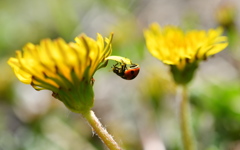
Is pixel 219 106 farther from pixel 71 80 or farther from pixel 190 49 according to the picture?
pixel 71 80

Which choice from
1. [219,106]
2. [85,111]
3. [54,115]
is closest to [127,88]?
[54,115]

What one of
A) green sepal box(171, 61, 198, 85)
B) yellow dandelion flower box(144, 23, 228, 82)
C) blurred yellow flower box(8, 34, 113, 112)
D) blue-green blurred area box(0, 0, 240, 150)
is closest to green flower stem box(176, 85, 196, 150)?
green sepal box(171, 61, 198, 85)

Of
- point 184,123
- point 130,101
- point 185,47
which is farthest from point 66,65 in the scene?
point 130,101

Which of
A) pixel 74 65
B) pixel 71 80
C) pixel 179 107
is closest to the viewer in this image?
pixel 74 65

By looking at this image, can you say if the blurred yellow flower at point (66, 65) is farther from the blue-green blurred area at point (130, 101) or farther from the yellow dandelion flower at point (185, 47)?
the blue-green blurred area at point (130, 101)

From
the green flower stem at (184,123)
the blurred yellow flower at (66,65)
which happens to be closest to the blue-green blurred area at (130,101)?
the green flower stem at (184,123)

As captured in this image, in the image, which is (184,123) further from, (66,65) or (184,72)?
(66,65)

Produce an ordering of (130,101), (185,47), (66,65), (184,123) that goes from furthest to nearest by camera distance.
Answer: (130,101)
(184,123)
(185,47)
(66,65)
